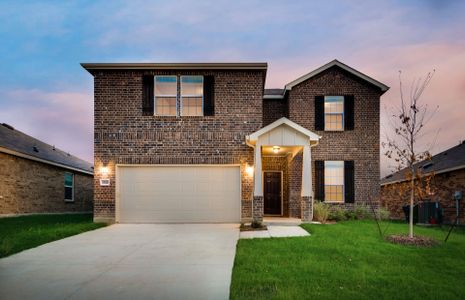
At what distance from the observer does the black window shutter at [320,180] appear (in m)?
14.9

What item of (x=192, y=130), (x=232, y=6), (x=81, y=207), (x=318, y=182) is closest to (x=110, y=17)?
(x=232, y=6)

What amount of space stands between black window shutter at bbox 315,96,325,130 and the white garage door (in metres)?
4.61

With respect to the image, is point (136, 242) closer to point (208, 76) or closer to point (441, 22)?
A: point (208, 76)

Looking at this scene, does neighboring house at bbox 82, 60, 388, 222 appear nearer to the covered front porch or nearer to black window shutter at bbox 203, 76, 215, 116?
black window shutter at bbox 203, 76, 215, 116

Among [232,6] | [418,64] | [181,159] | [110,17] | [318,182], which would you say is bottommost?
[318,182]

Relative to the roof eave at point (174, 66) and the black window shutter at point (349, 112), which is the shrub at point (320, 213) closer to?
the black window shutter at point (349, 112)

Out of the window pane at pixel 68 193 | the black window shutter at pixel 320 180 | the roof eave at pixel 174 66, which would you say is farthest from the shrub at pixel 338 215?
the window pane at pixel 68 193

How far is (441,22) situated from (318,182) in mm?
8821

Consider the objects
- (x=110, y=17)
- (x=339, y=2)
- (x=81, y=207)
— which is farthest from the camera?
(x=81, y=207)

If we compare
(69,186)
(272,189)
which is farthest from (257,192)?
(69,186)

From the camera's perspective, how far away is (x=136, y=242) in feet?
29.8

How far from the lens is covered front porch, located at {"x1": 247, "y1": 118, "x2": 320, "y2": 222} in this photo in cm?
1226

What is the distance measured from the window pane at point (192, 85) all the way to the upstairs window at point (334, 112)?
6026mm

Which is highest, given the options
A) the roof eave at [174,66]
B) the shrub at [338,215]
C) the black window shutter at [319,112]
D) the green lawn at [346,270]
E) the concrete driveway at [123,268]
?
the roof eave at [174,66]
